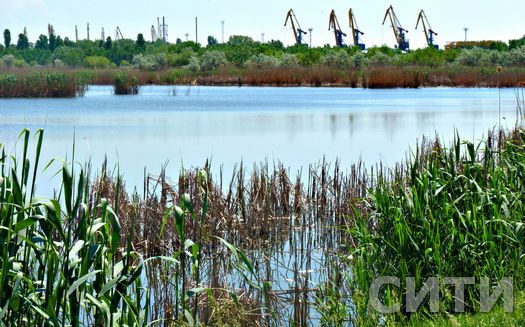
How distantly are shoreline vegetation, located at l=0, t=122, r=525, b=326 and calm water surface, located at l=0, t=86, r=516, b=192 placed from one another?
13.0 feet

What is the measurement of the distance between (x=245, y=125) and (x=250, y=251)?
14.9m

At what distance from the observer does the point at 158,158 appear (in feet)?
51.4

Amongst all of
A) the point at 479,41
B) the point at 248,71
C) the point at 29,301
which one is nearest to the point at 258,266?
the point at 29,301

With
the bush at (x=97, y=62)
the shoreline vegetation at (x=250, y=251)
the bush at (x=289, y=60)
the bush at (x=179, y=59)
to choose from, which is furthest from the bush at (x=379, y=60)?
the shoreline vegetation at (x=250, y=251)

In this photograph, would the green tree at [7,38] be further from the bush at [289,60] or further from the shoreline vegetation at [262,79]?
the shoreline vegetation at [262,79]

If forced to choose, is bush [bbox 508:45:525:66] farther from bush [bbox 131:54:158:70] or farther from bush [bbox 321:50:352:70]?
bush [bbox 131:54:158:70]

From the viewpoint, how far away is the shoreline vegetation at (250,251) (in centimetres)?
413

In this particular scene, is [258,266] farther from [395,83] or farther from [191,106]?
[395,83]

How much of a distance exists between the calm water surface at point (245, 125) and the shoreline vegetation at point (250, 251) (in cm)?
396

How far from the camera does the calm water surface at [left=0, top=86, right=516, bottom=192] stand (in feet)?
52.9

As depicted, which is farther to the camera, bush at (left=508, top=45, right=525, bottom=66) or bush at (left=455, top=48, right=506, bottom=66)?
bush at (left=455, top=48, right=506, bottom=66)

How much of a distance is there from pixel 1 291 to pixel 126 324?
76 centimetres

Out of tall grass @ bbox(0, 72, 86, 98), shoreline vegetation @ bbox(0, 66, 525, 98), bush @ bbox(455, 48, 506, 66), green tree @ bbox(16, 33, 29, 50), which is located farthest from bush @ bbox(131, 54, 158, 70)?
green tree @ bbox(16, 33, 29, 50)

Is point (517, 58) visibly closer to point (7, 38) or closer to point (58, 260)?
point (58, 260)
